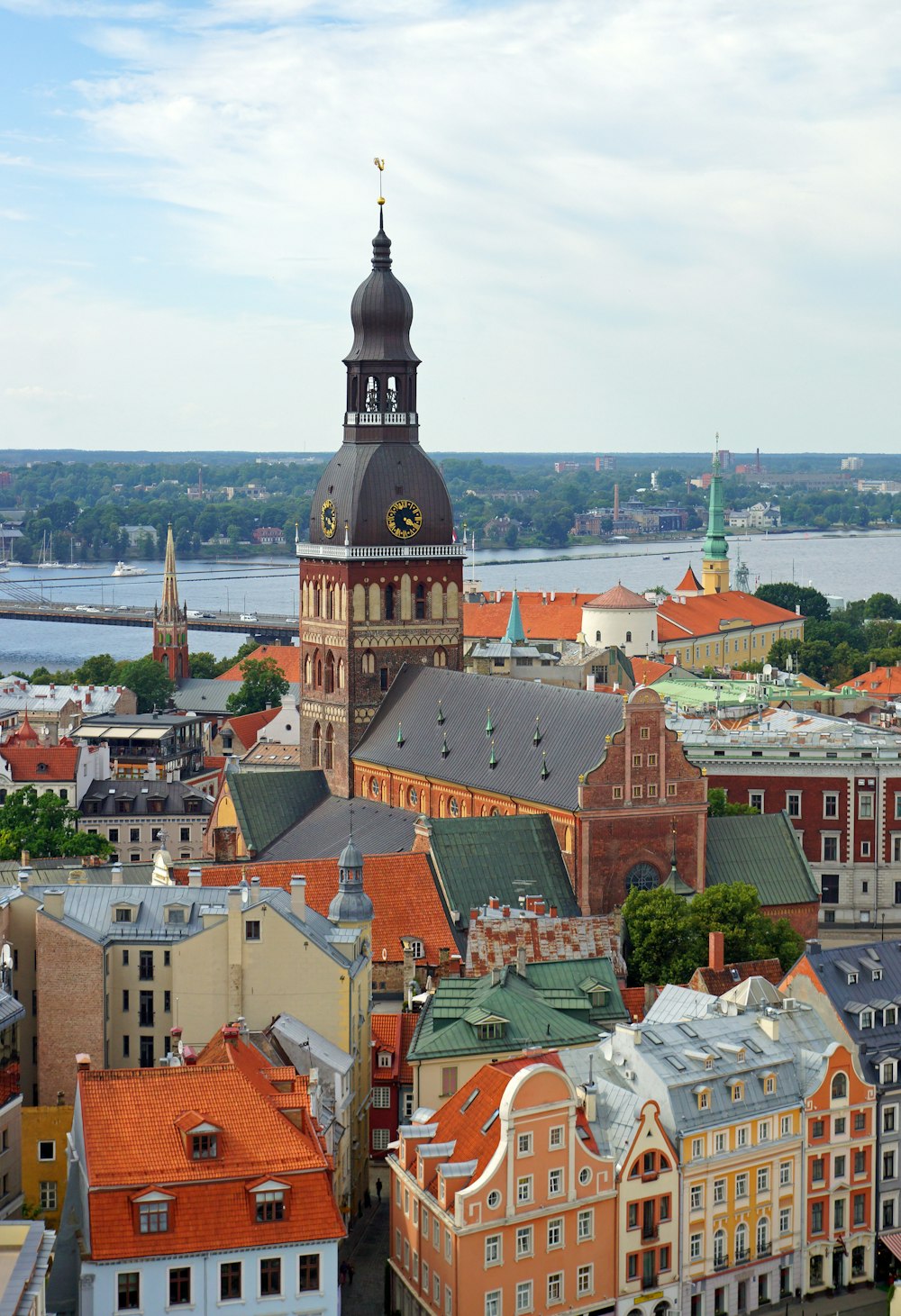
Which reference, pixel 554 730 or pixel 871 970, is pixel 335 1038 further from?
pixel 554 730

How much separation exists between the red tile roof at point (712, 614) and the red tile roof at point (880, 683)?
2176cm

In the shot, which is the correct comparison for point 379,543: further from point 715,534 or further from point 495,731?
point 715,534

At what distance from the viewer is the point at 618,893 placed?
68438mm

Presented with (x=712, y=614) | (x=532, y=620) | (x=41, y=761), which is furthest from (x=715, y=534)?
(x=41, y=761)

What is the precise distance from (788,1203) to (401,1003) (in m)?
12.5

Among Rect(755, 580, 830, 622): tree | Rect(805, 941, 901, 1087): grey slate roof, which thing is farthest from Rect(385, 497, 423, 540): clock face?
Rect(755, 580, 830, 622): tree

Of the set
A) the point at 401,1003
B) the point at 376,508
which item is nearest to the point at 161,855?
the point at 401,1003

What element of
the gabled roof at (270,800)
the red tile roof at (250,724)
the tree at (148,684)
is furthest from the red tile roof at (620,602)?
the gabled roof at (270,800)

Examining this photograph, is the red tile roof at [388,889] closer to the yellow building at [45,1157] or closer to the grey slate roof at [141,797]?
the yellow building at [45,1157]

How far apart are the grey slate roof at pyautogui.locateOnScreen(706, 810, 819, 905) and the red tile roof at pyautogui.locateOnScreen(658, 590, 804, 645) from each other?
271 ft

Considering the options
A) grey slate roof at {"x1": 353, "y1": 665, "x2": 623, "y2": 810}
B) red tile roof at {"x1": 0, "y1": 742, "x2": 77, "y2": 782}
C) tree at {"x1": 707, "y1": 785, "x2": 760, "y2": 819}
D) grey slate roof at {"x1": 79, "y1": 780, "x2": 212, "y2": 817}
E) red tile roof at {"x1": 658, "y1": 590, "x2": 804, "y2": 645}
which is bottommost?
grey slate roof at {"x1": 79, "y1": 780, "x2": 212, "y2": 817}

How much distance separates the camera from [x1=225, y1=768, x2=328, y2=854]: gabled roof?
79125 mm

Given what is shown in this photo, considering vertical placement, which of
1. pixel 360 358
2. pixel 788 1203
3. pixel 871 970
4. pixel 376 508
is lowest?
pixel 788 1203

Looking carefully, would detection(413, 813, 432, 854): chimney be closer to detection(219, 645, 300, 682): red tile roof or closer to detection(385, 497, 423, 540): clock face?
detection(385, 497, 423, 540): clock face
